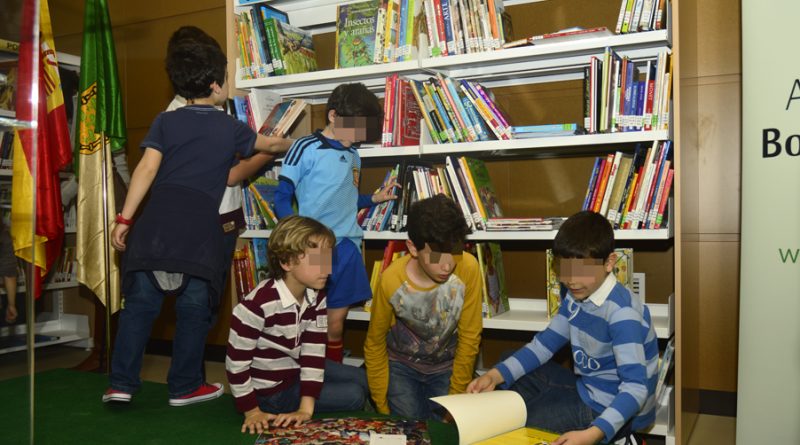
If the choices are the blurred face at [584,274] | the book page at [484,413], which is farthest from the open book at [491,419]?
the blurred face at [584,274]

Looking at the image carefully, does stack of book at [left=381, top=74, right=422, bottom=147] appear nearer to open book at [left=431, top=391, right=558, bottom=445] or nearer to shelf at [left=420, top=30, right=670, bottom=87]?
shelf at [left=420, top=30, right=670, bottom=87]

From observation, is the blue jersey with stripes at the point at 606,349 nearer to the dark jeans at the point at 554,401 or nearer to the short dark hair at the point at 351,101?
the dark jeans at the point at 554,401

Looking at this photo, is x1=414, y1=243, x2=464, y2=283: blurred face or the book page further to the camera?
x1=414, y1=243, x2=464, y2=283: blurred face

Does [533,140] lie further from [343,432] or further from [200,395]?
[200,395]

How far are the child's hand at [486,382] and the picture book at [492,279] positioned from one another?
649mm

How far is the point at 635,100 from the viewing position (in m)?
2.36

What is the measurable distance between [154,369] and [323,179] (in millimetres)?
1838

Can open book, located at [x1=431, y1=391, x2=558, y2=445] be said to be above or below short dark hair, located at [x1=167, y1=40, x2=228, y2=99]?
below

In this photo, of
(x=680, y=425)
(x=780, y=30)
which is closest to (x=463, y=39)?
(x=780, y=30)

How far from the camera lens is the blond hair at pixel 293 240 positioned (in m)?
2.09

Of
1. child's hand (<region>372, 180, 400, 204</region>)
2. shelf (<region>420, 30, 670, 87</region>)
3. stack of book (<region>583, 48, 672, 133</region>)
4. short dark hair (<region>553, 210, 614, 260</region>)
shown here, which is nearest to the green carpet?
short dark hair (<region>553, 210, 614, 260</region>)

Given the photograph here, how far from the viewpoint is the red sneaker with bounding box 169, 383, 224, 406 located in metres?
2.42

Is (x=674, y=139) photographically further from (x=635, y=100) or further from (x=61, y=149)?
(x=61, y=149)

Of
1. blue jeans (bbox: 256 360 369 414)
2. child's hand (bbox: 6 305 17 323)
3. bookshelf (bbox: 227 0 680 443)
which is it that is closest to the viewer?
child's hand (bbox: 6 305 17 323)
